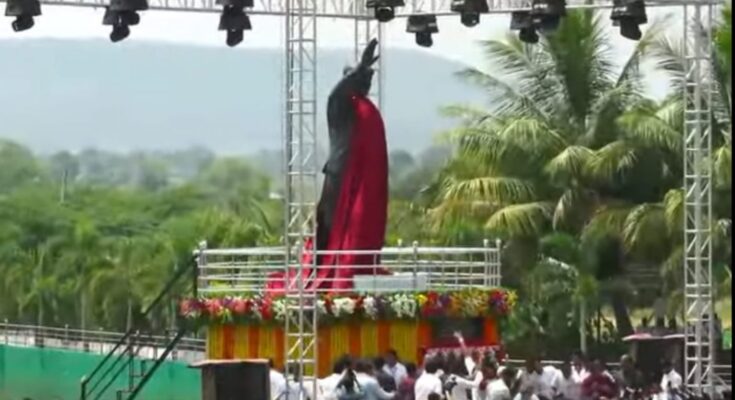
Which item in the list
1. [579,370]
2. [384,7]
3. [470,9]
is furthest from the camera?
[384,7]

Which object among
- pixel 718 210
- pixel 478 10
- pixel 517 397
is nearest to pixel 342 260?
pixel 478 10

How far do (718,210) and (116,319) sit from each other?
17.9 meters

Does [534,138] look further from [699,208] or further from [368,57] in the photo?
[699,208]

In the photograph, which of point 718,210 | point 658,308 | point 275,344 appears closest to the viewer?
point 275,344

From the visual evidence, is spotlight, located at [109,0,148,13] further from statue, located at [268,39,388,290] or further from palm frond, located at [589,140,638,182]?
palm frond, located at [589,140,638,182]

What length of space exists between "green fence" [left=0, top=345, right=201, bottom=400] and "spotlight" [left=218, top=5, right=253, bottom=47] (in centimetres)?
1092

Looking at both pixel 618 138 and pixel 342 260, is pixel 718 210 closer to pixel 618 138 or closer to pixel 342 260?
pixel 618 138

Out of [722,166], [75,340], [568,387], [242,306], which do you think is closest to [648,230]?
[722,166]

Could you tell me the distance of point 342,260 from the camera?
2686cm

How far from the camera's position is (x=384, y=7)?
26781 millimetres

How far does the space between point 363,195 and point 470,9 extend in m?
2.66

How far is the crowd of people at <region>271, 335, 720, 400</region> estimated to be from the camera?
2166 centimetres

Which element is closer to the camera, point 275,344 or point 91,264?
point 275,344

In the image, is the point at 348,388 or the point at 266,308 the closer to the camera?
the point at 348,388
